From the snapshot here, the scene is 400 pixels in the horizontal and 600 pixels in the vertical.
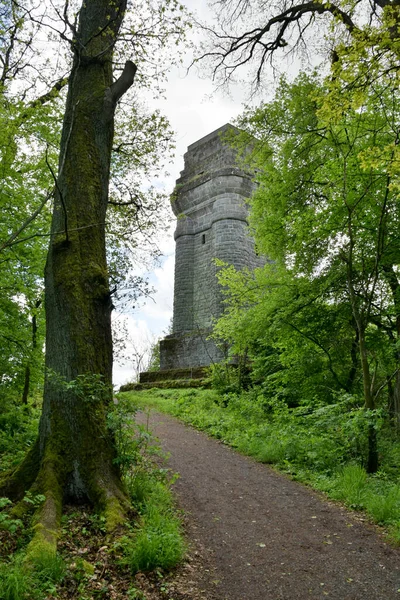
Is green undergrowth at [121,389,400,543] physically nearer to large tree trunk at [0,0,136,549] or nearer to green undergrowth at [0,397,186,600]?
large tree trunk at [0,0,136,549]

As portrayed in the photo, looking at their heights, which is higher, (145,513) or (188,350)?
(188,350)

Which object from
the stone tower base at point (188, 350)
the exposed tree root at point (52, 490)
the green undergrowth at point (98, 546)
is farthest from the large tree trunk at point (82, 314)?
the stone tower base at point (188, 350)

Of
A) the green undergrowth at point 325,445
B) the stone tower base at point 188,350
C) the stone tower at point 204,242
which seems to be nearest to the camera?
the green undergrowth at point 325,445

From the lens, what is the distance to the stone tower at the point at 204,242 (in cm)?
1834

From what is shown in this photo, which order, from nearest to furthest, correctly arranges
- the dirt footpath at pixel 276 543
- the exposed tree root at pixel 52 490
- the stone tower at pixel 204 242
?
1. the dirt footpath at pixel 276 543
2. the exposed tree root at pixel 52 490
3. the stone tower at pixel 204 242

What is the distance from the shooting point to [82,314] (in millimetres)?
4473

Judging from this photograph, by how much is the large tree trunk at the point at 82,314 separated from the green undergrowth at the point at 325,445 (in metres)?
0.66

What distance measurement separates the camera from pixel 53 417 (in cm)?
419

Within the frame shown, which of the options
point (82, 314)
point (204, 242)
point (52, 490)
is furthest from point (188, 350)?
point (52, 490)

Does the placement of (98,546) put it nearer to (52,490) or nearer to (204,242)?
(52,490)

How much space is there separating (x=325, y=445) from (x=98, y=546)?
Result: 4399 millimetres

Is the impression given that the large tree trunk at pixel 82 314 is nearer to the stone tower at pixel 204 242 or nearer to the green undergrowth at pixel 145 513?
the green undergrowth at pixel 145 513

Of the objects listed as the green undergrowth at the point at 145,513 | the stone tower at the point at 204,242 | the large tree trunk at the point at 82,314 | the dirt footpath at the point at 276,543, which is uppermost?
the stone tower at the point at 204,242

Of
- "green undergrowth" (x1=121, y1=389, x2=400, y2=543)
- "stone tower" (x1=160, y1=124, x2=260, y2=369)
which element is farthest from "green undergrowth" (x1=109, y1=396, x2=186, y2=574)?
"stone tower" (x1=160, y1=124, x2=260, y2=369)
